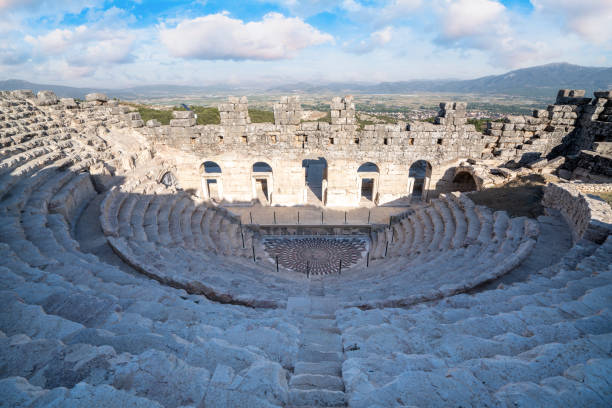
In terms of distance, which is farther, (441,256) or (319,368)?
(441,256)

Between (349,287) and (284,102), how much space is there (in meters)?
9.23

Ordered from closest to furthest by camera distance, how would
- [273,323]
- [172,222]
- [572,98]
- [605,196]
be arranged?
[273,323] < [605,196] < [172,222] < [572,98]

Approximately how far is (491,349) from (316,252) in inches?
338

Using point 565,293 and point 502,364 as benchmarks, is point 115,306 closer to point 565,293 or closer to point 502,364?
point 502,364

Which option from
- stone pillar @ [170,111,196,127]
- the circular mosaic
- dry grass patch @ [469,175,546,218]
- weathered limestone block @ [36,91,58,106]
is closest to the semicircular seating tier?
dry grass patch @ [469,175,546,218]

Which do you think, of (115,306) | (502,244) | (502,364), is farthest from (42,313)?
(502,244)

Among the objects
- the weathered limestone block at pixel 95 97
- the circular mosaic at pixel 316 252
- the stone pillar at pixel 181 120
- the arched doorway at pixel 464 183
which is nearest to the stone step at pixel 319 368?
the circular mosaic at pixel 316 252

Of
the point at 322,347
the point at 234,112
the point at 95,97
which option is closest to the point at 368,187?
the point at 234,112

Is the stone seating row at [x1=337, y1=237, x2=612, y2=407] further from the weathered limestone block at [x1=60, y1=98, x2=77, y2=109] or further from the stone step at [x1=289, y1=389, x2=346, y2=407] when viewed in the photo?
the weathered limestone block at [x1=60, y1=98, x2=77, y2=109]

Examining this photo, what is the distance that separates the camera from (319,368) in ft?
9.34

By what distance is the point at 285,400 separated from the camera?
7.42ft

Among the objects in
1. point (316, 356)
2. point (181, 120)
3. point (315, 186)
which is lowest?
point (315, 186)

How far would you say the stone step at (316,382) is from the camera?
257 cm

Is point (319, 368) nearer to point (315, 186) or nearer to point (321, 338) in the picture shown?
point (321, 338)
